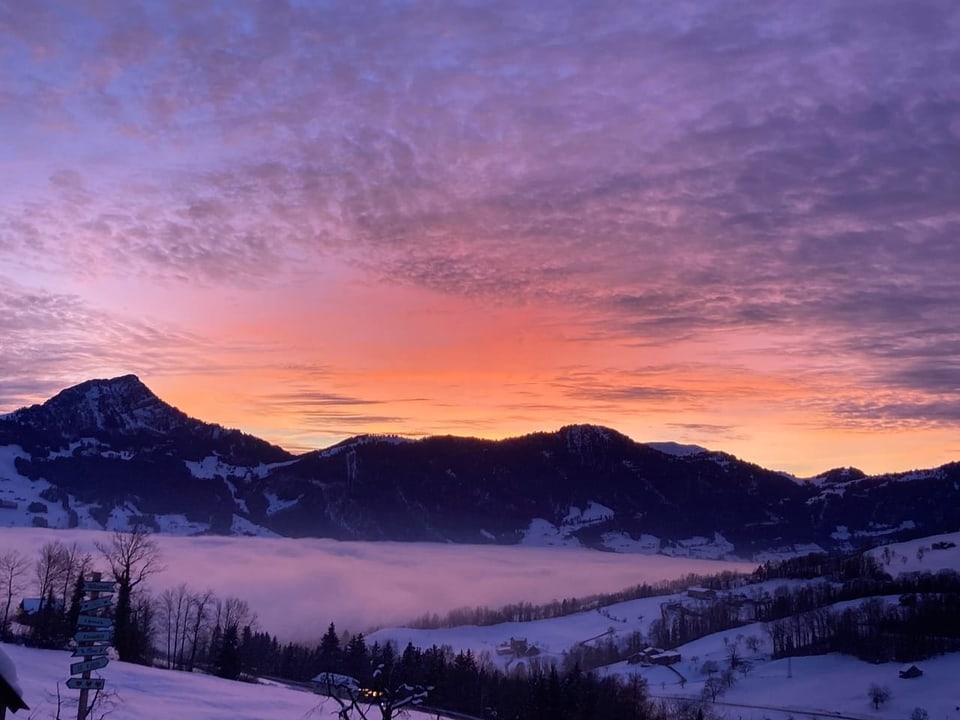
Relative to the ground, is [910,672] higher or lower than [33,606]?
lower

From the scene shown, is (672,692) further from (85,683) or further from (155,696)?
(85,683)

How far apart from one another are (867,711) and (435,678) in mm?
80882

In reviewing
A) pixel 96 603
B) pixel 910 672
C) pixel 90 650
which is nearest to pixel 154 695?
pixel 90 650

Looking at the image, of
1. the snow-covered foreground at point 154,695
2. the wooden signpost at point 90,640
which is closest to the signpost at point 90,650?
the wooden signpost at point 90,640

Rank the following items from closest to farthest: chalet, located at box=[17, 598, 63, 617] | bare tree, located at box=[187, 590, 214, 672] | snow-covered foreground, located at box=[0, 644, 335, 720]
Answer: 1. snow-covered foreground, located at box=[0, 644, 335, 720]
2. chalet, located at box=[17, 598, 63, 617]
3. bare tree, located at box=[187, 590, 214, 672]

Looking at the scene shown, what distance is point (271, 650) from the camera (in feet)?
524

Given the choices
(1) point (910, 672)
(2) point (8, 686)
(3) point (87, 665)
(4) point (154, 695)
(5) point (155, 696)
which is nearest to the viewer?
(2) point (8, 686)

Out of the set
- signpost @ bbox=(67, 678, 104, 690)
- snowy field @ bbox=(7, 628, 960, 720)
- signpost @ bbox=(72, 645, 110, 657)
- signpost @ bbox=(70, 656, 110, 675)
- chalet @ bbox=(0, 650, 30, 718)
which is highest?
chalet @ bbox=(0, 650, 30, 718)

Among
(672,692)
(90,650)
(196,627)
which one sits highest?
(90,650)

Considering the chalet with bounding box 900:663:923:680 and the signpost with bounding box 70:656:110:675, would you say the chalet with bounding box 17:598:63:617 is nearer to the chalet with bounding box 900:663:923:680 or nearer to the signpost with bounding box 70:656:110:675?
the signpost with bounding box 70:656:110:675

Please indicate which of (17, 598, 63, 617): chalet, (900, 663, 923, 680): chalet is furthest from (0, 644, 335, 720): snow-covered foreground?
(900, 663, 923, 680): chalet

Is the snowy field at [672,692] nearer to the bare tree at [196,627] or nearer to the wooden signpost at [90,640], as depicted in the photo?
the wooden signpost at [90,640]

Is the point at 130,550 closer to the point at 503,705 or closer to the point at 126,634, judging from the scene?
the point at 126,634

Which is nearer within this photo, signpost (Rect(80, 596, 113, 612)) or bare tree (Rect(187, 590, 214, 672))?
signpost (Rect(80, 596, 113, 612))
